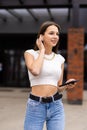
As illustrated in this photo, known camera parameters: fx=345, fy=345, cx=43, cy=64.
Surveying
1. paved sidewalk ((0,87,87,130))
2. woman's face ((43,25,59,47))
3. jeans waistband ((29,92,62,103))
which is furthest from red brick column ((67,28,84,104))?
jeans waistband ((29,92,62,103))

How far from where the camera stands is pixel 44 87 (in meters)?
3.18

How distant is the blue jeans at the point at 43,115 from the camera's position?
318 cm

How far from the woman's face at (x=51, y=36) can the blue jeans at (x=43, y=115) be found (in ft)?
1.83

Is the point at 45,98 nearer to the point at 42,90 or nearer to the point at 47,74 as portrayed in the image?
the point at 42,90

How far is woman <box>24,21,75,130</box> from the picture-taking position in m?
3.17

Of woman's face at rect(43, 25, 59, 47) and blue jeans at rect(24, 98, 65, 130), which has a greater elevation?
woman's face at rect(43, 25, 59, 47)

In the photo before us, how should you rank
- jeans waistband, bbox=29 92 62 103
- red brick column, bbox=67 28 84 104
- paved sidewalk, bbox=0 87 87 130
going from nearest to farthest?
jeans waistband, bbox=29 92 62 103, paved sidewalk, bbox=0 87 87 130, red brick column, bbox=67 28 84 104

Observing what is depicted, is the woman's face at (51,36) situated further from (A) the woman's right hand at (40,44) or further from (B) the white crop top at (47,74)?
(B) the white crop top at (47,74)

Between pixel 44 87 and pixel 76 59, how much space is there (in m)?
9.87

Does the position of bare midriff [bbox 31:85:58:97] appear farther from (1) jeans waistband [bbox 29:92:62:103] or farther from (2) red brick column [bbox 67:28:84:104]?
(2) red brick column [bbox 67:28:84:104]

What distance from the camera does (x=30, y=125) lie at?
10.5 feet

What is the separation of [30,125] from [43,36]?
85cm

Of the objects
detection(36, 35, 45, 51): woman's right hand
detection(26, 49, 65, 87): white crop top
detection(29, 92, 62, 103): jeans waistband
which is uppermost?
detection(36, 35, 45, 51): woman's right hand

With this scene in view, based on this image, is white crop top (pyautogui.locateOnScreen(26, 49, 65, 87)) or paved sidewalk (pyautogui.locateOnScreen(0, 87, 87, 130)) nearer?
white crop top (pyautogui.locateOnScreen(26, 49, 65, 87))
